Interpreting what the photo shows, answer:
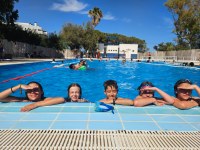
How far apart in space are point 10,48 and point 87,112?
996 inches

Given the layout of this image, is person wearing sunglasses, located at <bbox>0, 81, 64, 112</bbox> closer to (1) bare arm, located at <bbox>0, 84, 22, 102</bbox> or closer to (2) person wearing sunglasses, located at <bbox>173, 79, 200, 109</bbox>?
(1) bare arm, located at <bbox>0, 84, 22, 102</bbox>

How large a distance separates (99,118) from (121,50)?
61604 mm

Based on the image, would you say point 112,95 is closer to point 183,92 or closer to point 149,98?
point 149,98

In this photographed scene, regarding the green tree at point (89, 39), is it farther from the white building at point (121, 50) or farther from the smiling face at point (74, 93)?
the smiling face at point (74, 93)

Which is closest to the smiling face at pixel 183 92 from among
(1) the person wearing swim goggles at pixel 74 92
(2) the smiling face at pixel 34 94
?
(1) the person wearing swim goggles at pixel 74 92

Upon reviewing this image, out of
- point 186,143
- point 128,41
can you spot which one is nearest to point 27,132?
point 186,143

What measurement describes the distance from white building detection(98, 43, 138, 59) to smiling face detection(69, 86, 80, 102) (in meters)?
55.6

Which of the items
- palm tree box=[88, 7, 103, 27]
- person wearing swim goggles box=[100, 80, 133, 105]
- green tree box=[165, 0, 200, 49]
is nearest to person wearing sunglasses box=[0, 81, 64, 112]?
person wearing swim goggles box=[100, 80, 133, 105]

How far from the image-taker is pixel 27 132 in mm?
3070

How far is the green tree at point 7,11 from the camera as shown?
877 inches

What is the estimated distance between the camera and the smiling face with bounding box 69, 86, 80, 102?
4.76 metres

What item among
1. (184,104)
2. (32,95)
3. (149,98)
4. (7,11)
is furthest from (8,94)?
(7,11)

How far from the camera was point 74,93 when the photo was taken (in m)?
4.82

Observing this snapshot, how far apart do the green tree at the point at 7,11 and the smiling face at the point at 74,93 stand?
2005 centimetres
